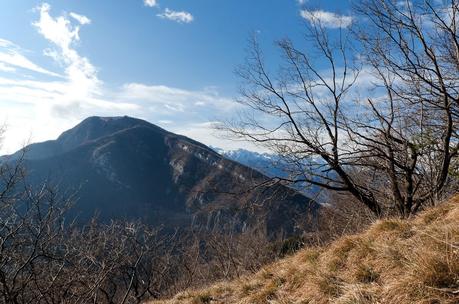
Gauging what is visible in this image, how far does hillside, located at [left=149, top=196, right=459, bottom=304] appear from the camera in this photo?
2.94 m

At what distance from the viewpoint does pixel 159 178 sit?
19950cm

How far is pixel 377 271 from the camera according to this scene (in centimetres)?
381

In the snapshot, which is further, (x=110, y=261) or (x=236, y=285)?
(x=110, y=261)

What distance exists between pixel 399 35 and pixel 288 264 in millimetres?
5347

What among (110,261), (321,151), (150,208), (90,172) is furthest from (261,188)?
(90,172)

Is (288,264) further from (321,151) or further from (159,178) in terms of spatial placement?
(159,178)

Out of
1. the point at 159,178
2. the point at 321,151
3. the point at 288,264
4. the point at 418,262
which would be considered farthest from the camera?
the point at 159,178

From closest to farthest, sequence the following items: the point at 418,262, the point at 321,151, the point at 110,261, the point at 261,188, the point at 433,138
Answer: the point at 418,262
the point at 433,138
the point at 321,151
the point at 261,188
the point at 110,261

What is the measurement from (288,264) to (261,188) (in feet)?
14.1

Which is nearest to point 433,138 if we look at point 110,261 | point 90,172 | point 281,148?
point 281,148

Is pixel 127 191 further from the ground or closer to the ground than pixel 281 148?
closer to the ground

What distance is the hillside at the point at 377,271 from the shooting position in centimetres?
294

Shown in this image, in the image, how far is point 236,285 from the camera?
6.16m

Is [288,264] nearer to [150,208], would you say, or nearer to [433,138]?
[433,138]
